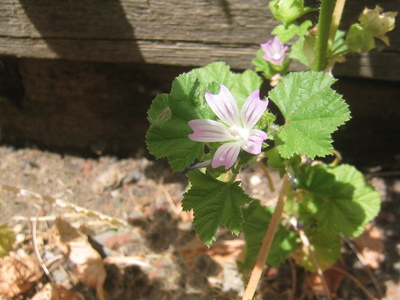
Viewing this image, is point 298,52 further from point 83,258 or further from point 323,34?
point 83,258

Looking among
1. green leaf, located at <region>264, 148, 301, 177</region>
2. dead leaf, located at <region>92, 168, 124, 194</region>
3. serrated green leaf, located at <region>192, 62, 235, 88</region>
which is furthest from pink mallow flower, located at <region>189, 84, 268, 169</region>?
dead leaf, located at <region>92, 168, 124, 194</region>

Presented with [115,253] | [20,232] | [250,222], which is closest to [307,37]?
[250,222]

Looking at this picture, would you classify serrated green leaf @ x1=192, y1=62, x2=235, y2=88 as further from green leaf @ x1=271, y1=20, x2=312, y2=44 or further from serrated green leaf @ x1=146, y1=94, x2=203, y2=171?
serrated green leaf @ x1=146, y1=94, x2=203, y2=171

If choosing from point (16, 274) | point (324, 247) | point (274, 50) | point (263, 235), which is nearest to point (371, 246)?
point (324, 247)

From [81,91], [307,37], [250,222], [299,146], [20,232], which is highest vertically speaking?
[307,37]

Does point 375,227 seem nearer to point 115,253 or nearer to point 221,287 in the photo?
point 221,287

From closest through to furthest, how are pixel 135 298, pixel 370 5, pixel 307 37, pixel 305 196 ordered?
pixel 307 37, pixel 370 5, pixel 305 196, pixel 135 298
